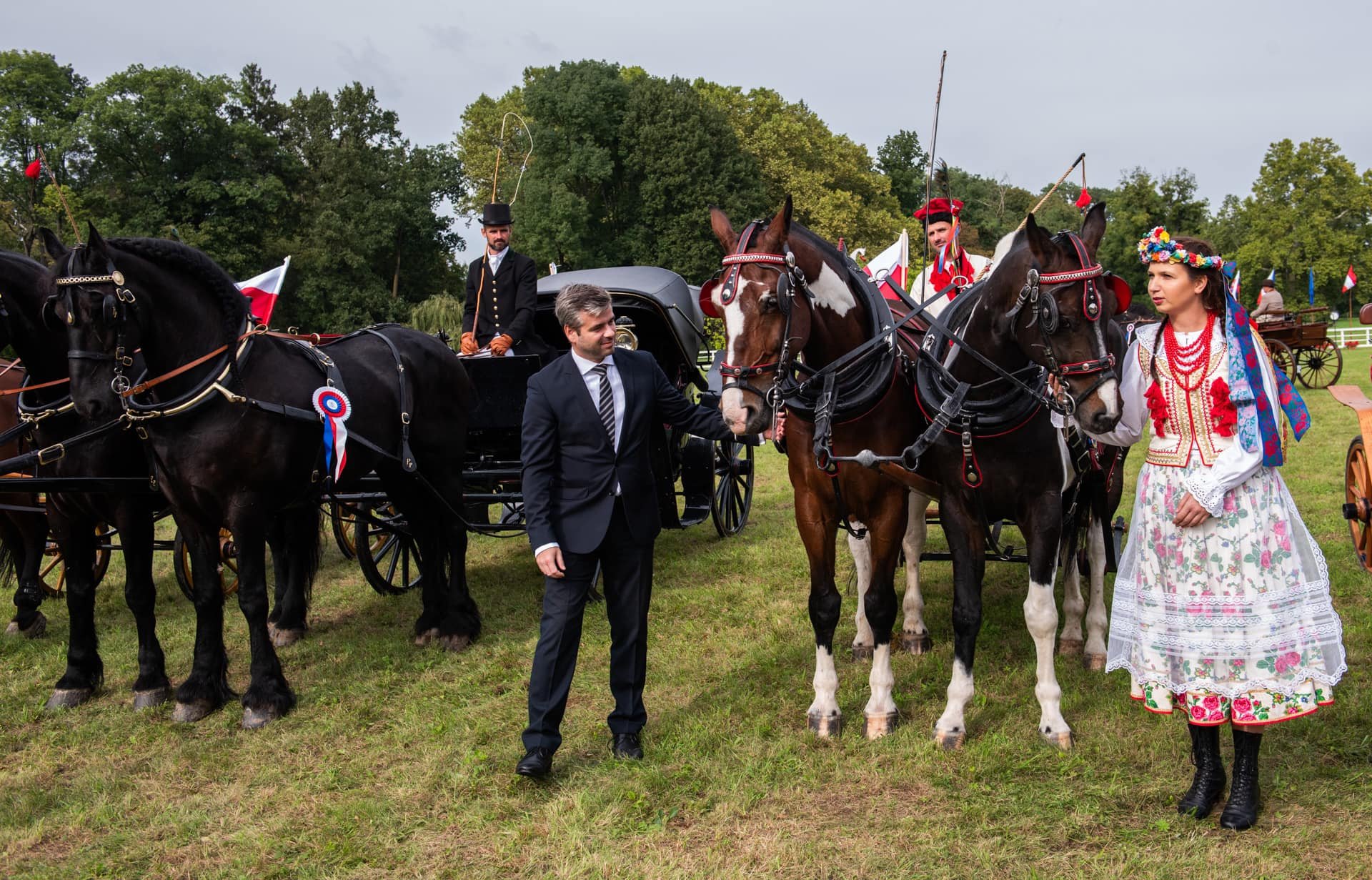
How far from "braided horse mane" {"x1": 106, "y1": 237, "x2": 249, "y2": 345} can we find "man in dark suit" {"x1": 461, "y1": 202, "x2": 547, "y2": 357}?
1.91 m

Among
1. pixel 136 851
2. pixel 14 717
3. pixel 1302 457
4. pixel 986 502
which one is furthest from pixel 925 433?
pixel 1302 457

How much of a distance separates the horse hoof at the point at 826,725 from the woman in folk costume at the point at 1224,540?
1433 millimetres

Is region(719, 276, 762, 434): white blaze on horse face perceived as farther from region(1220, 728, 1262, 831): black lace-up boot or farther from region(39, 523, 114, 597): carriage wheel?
region(39, 523, 114, 597): carriage wheel

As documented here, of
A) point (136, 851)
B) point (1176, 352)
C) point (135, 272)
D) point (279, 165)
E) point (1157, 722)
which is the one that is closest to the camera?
point (1176, 352)

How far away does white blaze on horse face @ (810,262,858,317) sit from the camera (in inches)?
157

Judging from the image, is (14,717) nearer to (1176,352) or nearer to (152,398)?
(152,398)

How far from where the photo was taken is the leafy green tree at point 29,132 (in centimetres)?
3272

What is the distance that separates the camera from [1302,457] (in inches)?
440

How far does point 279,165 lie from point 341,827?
1656 inches

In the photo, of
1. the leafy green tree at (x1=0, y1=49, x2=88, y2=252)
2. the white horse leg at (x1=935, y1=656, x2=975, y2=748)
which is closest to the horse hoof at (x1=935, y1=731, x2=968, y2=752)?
the white horse leg at (x1=935, y1=656, x2=975, y2=748)

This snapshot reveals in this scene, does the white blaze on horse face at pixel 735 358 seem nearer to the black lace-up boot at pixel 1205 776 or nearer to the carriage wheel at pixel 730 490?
the black lace-up boot at pixel 1205 776

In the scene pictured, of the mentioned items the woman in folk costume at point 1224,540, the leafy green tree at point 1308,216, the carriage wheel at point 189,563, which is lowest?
the carriage wheel at point 189,563

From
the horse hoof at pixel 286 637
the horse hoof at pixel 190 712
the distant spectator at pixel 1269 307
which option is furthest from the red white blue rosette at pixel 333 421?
the distant spectator at pixel 1269 307

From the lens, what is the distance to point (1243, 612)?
3248 millimetres
